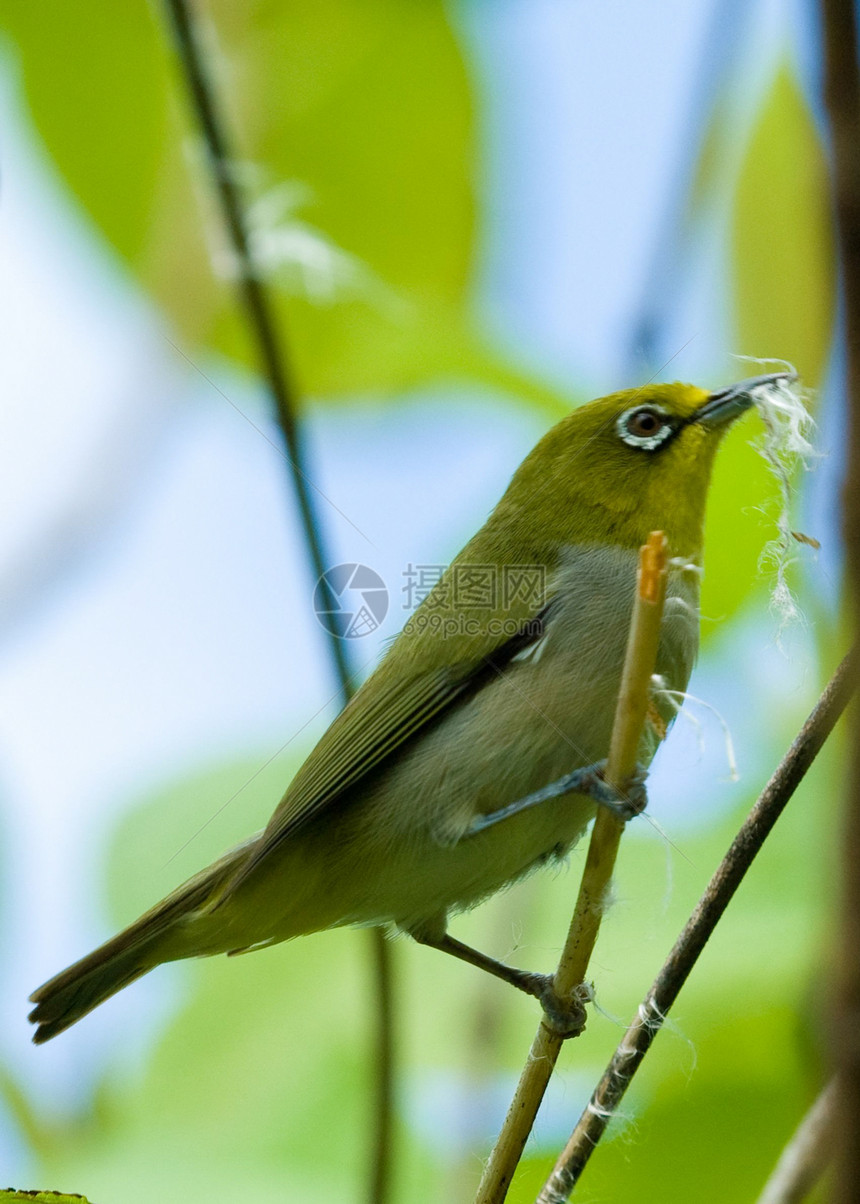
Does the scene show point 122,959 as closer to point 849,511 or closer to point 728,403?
point 728,403

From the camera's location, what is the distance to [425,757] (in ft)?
9.94

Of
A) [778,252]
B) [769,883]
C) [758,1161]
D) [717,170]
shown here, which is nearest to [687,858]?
[769,883]

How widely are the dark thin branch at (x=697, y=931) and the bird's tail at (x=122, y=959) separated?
56.1 inches

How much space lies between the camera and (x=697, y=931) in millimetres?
1632

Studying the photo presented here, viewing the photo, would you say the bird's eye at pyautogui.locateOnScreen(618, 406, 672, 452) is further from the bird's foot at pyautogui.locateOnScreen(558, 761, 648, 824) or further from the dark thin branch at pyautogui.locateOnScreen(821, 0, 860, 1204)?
the dark thin branch at pyautogui.locateOnScreen(821, 0, 860, 1204)

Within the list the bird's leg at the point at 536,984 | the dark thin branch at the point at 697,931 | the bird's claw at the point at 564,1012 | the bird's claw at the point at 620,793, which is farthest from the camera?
the bird's leg at the point at 536,984

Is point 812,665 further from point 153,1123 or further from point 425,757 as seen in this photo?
point 153,1123

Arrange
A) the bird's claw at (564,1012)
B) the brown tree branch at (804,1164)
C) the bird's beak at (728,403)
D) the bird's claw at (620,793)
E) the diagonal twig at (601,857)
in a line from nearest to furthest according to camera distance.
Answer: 1. the brown tree branch at (804,1164)
2. the diagonal twig at (601,857)
3. the bird's claw at (620,793)
4. the bird's claw at (564,1012)
5. the bird's beak at (728,403)

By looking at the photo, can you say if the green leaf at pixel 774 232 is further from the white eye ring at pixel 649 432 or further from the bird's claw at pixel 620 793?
the bird's claw at pixel 620 793

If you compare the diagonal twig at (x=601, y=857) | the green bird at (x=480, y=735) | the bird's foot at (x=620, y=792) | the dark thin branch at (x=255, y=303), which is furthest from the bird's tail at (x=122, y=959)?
the diagonal twig at (x=601, y=857)

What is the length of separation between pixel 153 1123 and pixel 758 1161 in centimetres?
143

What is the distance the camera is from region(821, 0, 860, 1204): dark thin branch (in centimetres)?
78

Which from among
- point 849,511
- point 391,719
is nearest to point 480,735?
point 391,719

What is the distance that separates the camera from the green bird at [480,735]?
9.43ft
